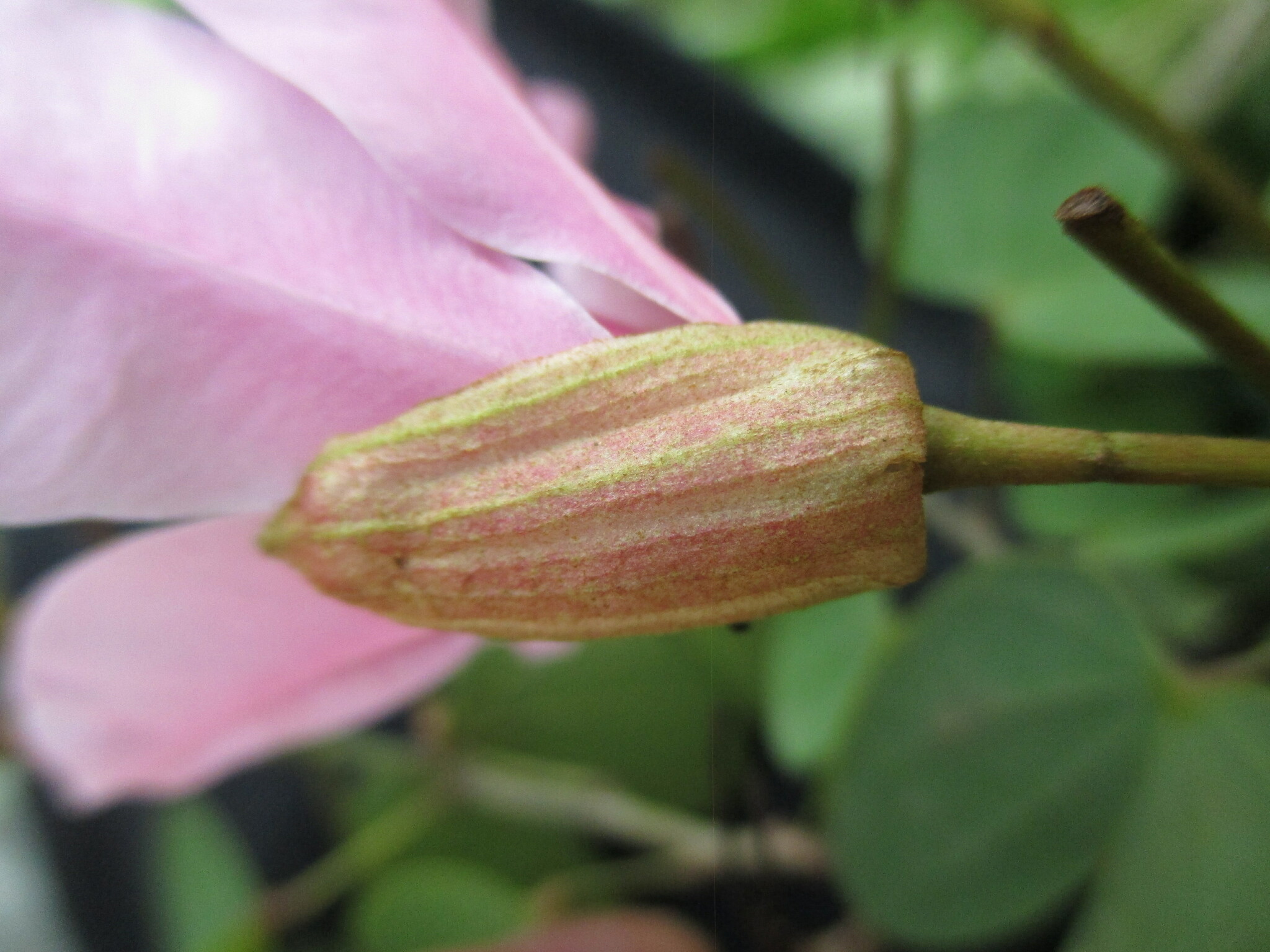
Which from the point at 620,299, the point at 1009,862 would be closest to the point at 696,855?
the point at 1009,862

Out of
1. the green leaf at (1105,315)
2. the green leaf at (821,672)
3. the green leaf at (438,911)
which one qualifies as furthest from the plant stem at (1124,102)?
the green leaf at (438,911)

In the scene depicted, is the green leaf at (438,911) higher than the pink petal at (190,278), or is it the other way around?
the pink petal at (190,278)

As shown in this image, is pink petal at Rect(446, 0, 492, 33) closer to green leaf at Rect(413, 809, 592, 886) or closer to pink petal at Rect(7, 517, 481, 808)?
pink petal at Rect(7, 517, 481, 808)

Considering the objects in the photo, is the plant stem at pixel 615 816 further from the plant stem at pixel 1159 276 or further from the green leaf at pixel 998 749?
the plant stem at pixel 1159 276

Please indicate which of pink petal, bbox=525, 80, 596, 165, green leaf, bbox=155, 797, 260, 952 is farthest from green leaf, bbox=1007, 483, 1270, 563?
green leaf, bbox=155, 797, 260, 952

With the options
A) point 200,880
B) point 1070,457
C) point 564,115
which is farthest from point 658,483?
point 200,880

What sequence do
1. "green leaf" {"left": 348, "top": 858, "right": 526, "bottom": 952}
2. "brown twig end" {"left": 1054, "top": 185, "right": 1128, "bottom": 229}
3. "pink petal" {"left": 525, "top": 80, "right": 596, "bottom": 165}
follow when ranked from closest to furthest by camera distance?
"brown twig end" {"left": 1054, "top": 185, "right": 1128, "bottom": 229}, "pink petal" {"left": 525, "top": 80, "right": 596, "bottom": 165}, "green leaf" {"left": 348, "top": 858, "right": 526, "bottom": 952}

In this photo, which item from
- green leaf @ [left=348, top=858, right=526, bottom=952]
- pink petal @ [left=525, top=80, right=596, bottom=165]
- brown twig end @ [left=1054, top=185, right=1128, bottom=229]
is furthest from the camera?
green leaf @ [left=348, top=858, right=526, bottom=952]
